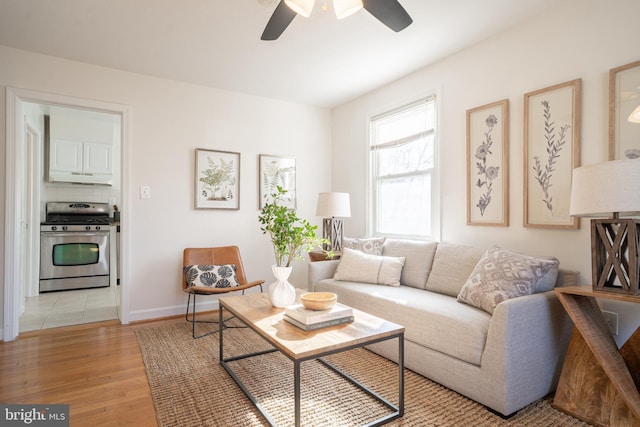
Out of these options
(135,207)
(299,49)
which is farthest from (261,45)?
(135,207)

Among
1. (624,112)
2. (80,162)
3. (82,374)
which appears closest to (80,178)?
(80,162)

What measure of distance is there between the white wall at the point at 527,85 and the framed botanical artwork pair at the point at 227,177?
4.82ft

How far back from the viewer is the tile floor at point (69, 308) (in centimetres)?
339

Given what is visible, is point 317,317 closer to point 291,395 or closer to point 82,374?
point 291,395

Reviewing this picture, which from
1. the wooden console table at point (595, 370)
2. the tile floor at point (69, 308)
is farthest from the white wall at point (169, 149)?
the wooden console table at point (595, 370)

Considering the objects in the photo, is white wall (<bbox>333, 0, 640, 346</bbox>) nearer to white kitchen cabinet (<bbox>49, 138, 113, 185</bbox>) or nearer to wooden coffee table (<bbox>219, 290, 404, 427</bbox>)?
wooden coffee table (<bbox>219, 290, 404, 427</bbox>)

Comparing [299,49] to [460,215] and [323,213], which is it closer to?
[323,213]

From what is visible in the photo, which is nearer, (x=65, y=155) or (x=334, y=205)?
(x=334, y=205)

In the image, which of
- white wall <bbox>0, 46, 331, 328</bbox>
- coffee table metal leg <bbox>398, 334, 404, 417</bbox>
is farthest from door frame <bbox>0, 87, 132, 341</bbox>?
coffee table metal leg <bbox>398, 334, 404, 417</bbox>

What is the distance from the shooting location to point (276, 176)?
4.21 metres

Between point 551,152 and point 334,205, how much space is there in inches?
77.3

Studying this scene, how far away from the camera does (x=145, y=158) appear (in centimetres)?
347

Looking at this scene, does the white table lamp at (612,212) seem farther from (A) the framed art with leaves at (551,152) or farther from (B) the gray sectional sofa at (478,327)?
(A) the framed art with leaves at (551,152)

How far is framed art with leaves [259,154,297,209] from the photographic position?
4117 millimetres
